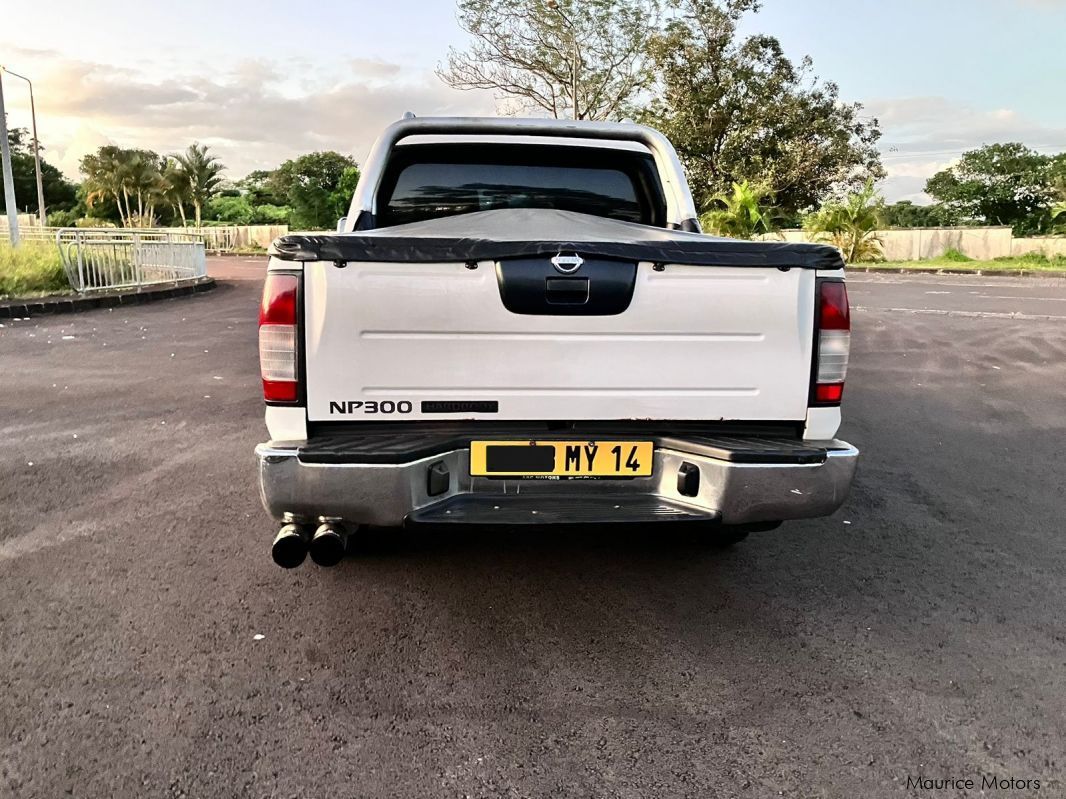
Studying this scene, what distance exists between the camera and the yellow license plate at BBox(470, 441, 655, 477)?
2.78 metres

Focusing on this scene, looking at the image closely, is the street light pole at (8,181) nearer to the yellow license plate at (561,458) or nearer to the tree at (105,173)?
the yellow license plate at (561,458)

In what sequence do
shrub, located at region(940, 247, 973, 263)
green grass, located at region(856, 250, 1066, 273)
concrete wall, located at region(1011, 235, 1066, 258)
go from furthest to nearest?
1. shrub, located at region(940, 247, 973, 263)
2. concrete wall, located at region(1011, 235, 1066, 258)
3. green grass, located at region(856, 250, 1066, 273)

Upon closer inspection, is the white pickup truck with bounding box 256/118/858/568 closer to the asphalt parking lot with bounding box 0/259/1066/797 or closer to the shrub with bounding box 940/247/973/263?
the asphalt parking lot with bounding box 0/259/1066/797

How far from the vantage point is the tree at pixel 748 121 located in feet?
103

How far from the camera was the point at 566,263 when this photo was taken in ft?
8.83

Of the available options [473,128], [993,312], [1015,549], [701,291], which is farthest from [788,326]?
[993,312]

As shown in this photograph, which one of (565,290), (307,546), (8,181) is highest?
(8,181)

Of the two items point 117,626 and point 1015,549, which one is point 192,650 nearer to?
point 117,626

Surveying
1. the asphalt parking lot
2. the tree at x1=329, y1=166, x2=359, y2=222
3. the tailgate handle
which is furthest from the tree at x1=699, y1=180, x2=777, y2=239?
the tree at x1=329, y1=166, x2=359, y2=222

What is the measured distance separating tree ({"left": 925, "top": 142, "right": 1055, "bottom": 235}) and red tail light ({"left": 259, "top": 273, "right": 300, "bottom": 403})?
213 ft

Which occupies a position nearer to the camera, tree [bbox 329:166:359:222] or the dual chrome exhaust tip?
the dual chrome exhaust tip

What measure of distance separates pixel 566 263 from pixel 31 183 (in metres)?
80.9

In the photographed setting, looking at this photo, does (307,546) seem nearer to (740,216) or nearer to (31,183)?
(740,216)

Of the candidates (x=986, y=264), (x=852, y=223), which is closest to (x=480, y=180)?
(x=852, y=223)
